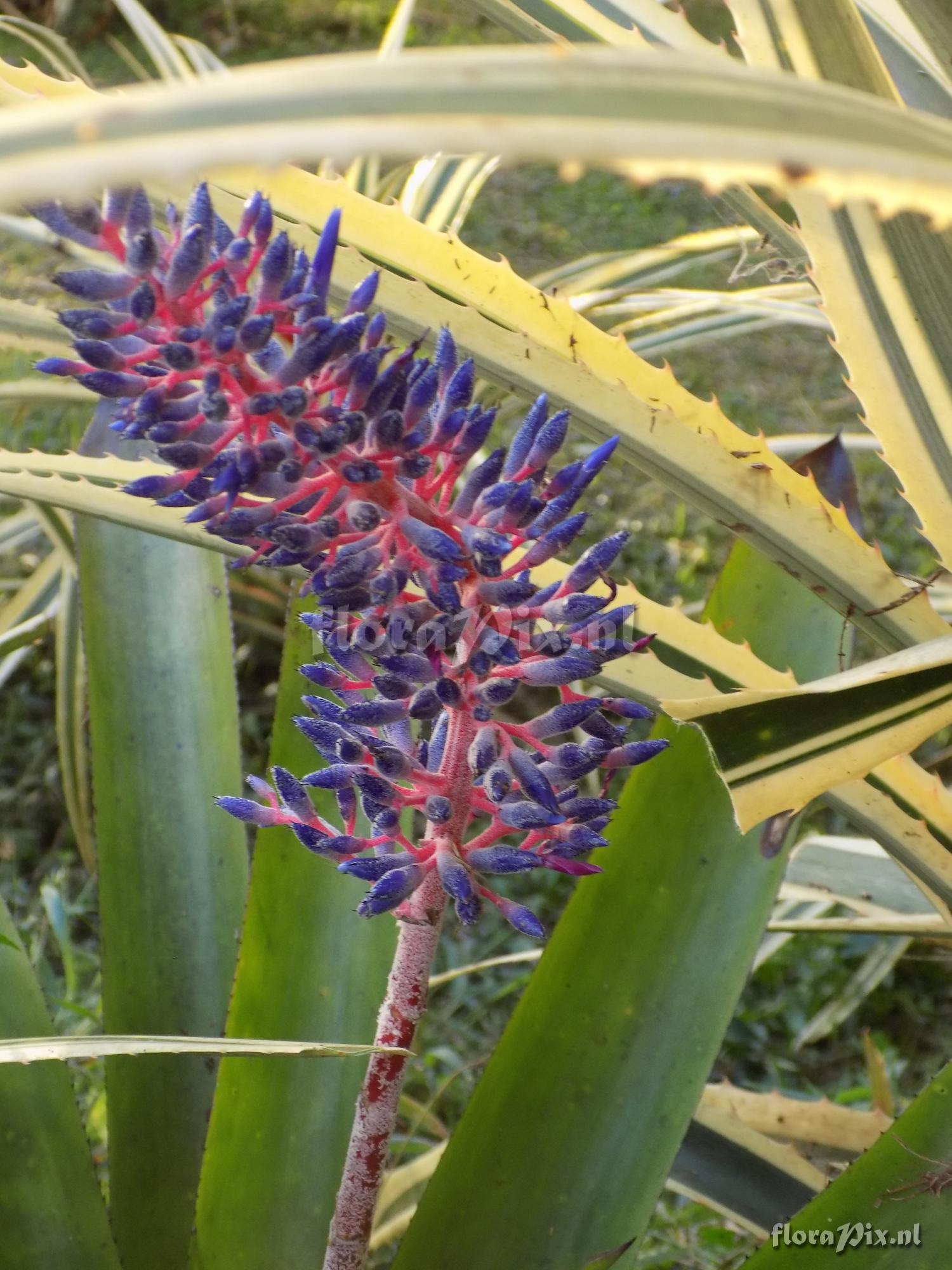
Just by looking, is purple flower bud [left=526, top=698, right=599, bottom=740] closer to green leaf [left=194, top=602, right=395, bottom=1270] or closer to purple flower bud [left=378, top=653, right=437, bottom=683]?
purple flower bud [left=378, top=653, right=437, bottom=683]

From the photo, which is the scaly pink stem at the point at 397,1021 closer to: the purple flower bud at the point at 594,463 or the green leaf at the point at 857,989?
the purple flower bud at the point at 594,463

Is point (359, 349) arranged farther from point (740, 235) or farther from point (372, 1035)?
point (740, 235)

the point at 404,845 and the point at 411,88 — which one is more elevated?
the point at 411,88

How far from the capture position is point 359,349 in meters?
0.60

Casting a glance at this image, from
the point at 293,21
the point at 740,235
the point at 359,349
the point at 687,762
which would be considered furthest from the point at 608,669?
the point at 293,21

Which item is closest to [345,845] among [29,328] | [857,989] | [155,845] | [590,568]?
[590,568]

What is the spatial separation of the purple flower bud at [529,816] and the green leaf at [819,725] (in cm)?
11

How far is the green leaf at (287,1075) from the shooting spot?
959 millimetres

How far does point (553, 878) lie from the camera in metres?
2.15

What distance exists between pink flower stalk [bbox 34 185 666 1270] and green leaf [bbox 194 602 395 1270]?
24cm

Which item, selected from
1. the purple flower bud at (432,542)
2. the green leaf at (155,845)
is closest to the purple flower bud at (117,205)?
the purple flower bud at (432,542)

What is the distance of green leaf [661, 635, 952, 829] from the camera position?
1.97 ft

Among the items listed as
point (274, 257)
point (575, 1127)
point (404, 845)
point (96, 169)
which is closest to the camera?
point (96, 169)

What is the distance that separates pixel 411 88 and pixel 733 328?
5.84 feet
